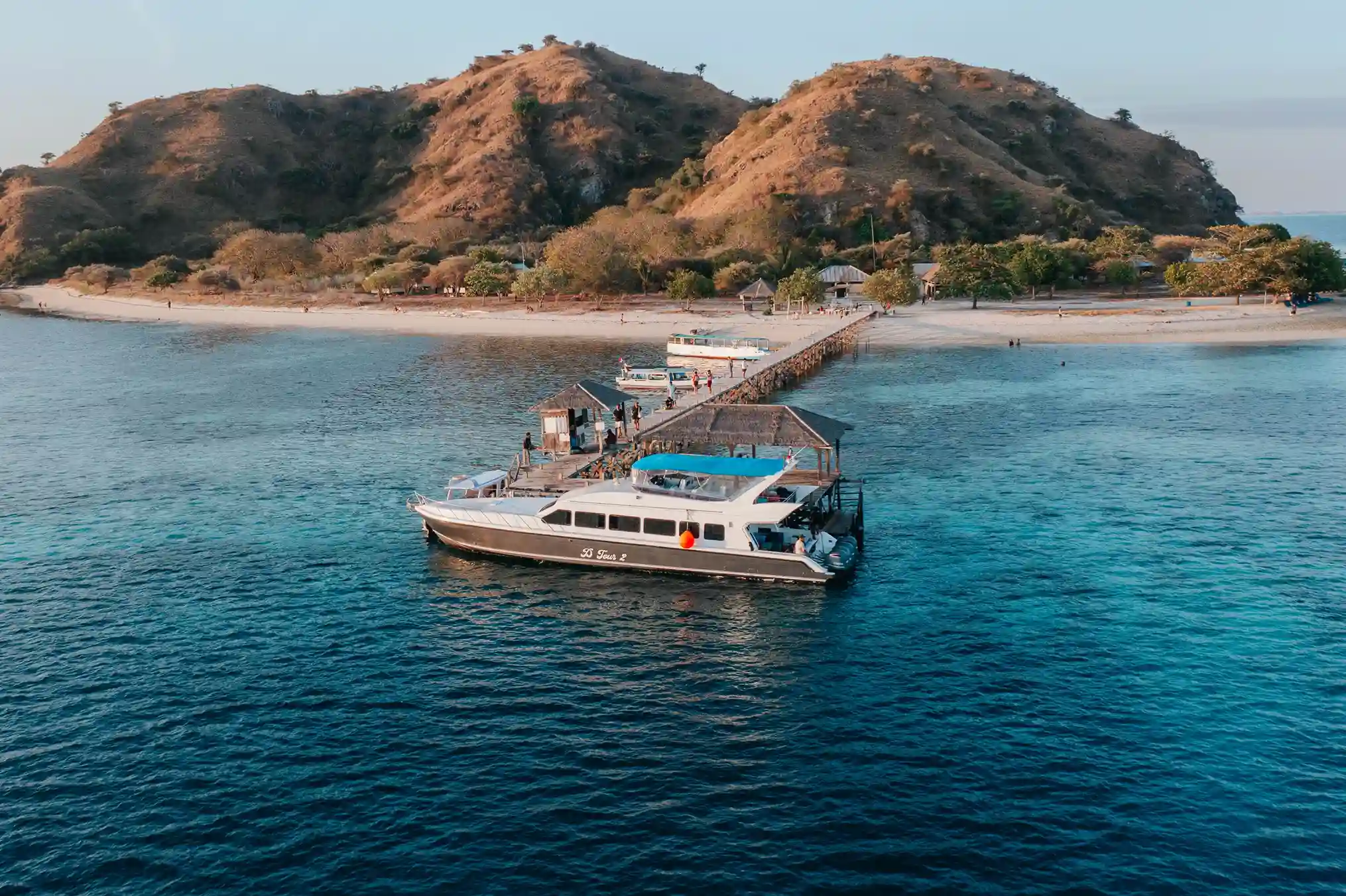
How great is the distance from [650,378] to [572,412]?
33.2 metres

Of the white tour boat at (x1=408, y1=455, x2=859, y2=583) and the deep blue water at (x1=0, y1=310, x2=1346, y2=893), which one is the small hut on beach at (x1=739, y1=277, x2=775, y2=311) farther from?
the white tour boat at (x1=408, y1=455, x2=859, y2=583)

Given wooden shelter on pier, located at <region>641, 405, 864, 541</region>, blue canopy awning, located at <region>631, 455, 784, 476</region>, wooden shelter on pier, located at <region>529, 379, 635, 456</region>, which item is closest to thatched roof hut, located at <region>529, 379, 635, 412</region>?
wooden shelter on pier, located at <region>529, 379, 635, 456</region>

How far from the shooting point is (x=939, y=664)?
37.3 metres

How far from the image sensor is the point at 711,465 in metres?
49.8

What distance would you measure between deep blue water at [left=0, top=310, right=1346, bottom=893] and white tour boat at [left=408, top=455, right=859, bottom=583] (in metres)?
1.23

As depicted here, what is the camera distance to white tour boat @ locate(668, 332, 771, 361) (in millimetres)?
104688

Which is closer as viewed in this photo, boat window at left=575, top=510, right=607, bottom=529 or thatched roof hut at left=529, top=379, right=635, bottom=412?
boat window at left=575, top=510, right=607, bottom=529

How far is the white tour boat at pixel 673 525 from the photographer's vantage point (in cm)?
4650

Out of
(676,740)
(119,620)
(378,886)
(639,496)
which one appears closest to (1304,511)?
(639,496)

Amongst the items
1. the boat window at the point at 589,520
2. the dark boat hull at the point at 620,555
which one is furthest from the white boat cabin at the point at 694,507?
the dark boat hull at the point at 620,555

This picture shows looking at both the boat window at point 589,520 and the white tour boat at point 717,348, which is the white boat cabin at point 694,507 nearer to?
the boat window at point 589,520

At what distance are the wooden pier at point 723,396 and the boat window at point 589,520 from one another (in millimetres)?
6194

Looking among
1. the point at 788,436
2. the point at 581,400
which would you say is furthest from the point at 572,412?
the point at 788,436

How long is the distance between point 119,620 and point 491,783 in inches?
816
